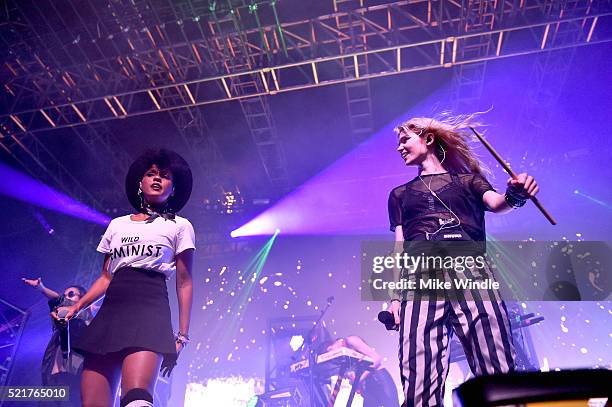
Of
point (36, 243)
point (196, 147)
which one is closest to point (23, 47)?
point (196, 147)

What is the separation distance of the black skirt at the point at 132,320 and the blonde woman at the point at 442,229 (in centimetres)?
140

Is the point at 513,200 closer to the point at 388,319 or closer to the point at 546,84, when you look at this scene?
the point at 388,319

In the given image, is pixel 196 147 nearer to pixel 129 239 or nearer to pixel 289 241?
pixel 289 241

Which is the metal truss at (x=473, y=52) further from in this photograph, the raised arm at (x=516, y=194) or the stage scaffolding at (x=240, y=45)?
the raised arm at (x=516, y=194)

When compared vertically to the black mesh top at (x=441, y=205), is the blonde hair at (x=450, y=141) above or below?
above

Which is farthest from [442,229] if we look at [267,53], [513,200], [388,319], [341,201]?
[341,201]

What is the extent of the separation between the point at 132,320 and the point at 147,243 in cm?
50

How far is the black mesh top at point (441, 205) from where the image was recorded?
273 centimetres

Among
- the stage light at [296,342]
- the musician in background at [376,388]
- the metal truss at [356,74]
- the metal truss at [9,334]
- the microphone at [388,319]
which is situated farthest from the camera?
the stage light at [296,342]

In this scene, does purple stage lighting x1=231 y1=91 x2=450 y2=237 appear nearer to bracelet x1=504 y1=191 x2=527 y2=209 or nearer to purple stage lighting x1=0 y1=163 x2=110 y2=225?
purple stage lighting x1=0 y1=163 x2=110 y2=225

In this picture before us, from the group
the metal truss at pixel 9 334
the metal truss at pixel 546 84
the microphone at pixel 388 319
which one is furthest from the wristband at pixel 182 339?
the metal truss at pixel 546 84

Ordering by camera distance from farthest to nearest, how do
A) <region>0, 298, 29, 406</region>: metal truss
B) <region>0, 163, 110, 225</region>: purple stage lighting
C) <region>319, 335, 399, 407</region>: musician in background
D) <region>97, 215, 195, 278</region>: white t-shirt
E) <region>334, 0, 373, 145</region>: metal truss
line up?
<region>0, 163, 110, 225</region>: purple stage lighting → <region>0, 298, 29, 406</region>: metal truss → <region>334, 0, 373, 145</region>: metal truss → <region>319, 335, 399, 407</region>: musician in background → <region>97, 215, 195, 278</region>: white t-shirt

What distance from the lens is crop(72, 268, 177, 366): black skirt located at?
8.29 ft

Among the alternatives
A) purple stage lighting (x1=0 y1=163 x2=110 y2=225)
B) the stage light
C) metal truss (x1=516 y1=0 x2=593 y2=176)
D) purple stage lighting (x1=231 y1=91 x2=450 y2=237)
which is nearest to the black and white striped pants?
metal truss (x1=516 y1=0 x2=593 y2=176)
